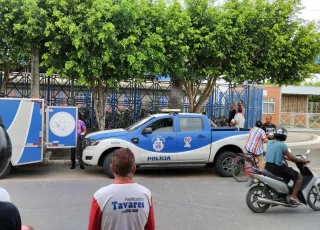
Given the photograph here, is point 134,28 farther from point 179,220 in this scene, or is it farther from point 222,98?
point 222,98

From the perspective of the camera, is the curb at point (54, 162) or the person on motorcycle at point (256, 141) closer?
the person on motorcycle at point (256, 141)

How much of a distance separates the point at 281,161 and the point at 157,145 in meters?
3.93

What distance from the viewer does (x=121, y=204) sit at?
2.81 meters

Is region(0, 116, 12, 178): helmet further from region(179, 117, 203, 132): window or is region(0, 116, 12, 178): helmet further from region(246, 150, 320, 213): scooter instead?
region(179, 117, 203, 132): window

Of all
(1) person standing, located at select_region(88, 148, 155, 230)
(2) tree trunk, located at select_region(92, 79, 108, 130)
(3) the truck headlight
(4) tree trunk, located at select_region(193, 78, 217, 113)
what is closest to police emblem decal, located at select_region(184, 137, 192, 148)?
(3) the truck headlight

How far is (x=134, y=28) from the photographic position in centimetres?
1196

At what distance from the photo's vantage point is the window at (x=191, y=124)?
1046 cm

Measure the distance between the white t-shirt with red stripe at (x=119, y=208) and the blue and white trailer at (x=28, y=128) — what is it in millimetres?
7208

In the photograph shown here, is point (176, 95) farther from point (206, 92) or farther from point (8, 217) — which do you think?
point (8, 217)

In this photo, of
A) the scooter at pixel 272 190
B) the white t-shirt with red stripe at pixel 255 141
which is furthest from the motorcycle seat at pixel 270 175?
the white t-shirt with red stripe at pixel 255 141

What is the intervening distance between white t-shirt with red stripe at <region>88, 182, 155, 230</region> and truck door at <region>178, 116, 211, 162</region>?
24.4 feet

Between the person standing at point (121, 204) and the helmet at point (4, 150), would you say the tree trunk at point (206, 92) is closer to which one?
the person standing at point (121, 204)

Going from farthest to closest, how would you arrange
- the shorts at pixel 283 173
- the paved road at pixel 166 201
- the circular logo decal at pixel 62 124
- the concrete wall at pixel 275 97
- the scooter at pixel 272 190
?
the concrete wall at pixel 275 97 < the circular logo decal at pixel 62 124 < the shorts at pixel 283 173 < the scooter at pixel 272 190 < the paved road at pixel 166 201

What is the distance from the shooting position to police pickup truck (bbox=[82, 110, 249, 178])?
33.1ft
